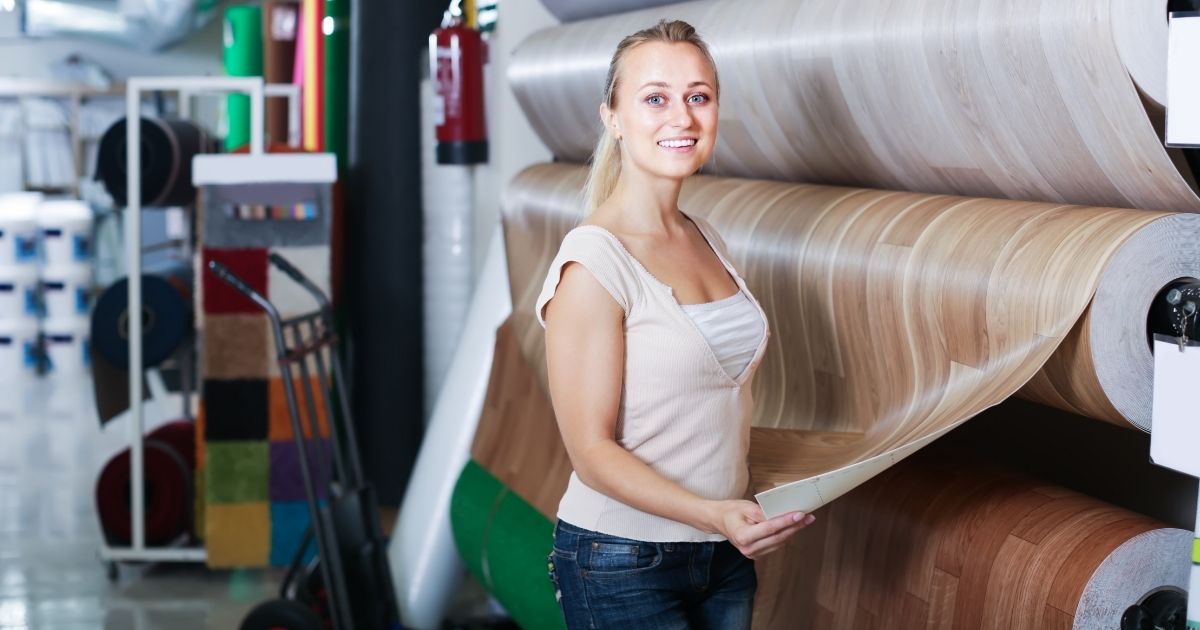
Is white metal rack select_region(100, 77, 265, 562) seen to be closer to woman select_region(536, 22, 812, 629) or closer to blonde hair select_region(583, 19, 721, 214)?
blonde hair select_region(583, 19, 721, 214)

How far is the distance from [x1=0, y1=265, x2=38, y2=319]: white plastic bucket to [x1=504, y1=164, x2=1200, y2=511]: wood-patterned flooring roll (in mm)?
6698

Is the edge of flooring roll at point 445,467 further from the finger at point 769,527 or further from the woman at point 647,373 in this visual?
the finger at point 769,527

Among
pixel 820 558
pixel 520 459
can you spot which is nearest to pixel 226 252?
pixel 520 459

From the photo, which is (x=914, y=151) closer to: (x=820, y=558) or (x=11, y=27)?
(x=820, y=558)

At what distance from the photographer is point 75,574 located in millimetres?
3994

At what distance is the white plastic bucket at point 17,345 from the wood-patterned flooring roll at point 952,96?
21.8ft

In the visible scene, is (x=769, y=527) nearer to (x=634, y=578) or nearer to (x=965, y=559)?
(x=634, y=578)

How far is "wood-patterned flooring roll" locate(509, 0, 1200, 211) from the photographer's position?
1235 millimetres

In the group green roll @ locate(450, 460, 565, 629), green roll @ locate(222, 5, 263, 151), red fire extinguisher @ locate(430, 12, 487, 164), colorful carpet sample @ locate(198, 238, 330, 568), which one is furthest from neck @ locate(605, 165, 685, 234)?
green roll @ locate(222, 5, 263, 151)

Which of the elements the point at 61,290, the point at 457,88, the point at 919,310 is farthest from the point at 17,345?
the point at 919,310

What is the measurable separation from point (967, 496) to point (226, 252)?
9.19 feet

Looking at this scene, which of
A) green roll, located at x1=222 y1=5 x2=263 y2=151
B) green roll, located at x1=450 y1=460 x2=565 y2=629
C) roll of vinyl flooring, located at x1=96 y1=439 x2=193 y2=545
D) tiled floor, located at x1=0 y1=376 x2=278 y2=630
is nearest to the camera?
green roll, located at x1=450 y1=460 x2=565 y2=629

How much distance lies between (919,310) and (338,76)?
12.5 ft

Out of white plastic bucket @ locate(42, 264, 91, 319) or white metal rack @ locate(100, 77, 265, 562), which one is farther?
white plastic bucket @ locate(42, 264, 91, 319)
